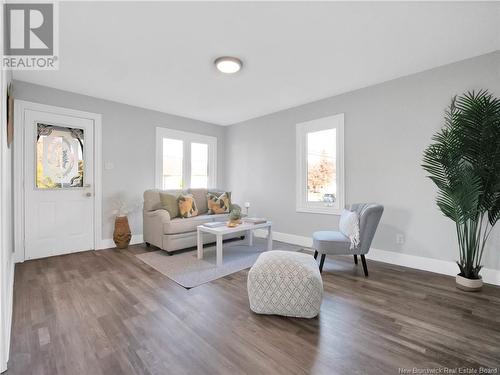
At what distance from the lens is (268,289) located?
77.6 inches

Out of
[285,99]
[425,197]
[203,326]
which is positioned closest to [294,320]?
[203,326]

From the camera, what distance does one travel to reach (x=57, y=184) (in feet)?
11.9

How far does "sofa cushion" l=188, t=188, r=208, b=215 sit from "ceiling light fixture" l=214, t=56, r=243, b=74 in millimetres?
2463

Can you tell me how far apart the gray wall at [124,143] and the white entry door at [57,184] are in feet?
0.71

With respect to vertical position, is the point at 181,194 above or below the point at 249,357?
above

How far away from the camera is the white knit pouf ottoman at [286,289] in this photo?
192cm

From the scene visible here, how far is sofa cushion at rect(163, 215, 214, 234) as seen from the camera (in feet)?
11.9

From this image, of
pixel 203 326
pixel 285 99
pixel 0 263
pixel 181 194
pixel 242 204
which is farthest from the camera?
pixel 242 204

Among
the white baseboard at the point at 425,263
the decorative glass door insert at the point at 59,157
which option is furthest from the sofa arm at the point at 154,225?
the white baseboard at the point at 425,263

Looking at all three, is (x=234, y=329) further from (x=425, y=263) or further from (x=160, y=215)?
(x=425, y=263)

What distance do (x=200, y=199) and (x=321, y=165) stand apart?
2.34 m

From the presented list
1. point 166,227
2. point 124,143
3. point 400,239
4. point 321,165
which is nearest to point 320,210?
point 321,165

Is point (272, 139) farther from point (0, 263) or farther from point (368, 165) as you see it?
point (0, 263)

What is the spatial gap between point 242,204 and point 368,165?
9.13ft
